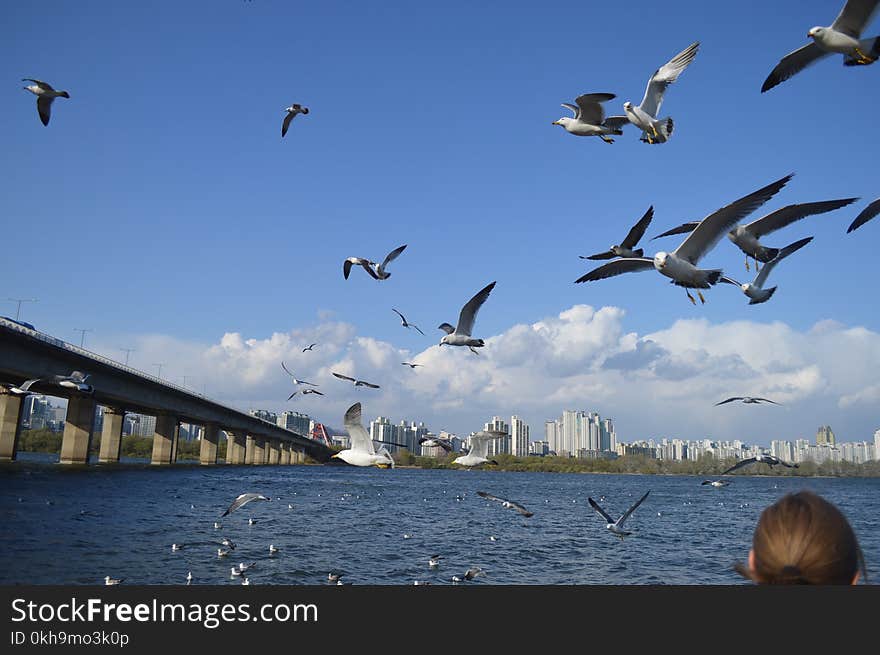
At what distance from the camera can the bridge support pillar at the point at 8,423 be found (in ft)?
155

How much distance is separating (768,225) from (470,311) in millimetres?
6865

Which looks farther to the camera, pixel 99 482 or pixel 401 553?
pixel 99 482

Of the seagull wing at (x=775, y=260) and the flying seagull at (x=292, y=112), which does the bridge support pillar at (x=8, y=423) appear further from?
the seagull wing at (x=775, y=260)

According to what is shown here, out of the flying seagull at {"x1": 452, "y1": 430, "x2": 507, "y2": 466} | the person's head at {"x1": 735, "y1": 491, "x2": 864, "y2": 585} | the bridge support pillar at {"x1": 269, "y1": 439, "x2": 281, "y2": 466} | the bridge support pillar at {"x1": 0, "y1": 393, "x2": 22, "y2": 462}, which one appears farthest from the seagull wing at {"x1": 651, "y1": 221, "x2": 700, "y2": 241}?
the bridge support pillar at {"x1": 269, "y1": 439, "x2": 281, "y2": 466}

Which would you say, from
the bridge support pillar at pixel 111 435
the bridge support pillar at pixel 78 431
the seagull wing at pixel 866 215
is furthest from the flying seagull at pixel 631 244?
the bridge support pillar at pixel 111 435

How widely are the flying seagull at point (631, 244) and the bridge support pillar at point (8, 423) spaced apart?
47.7 m

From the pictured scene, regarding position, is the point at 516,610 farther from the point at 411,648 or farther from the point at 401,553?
the point at 401,553

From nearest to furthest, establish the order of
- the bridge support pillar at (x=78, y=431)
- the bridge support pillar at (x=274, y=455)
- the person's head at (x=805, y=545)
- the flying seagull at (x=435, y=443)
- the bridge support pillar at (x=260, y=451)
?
1. the person's head at (x=805, y=545)
2. the flying seagull at (x=435, y=443)
3. the bridge support pillar at (x=78, y=431)
4. the bridge support pillar at (x=260, y=451)
5. the bridge support pillar at (x=274, y=455)

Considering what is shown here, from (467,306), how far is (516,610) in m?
13.6

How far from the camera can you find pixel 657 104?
1275cm

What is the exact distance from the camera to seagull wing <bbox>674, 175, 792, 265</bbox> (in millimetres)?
10531

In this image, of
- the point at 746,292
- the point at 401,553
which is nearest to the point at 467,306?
the point at 746,292

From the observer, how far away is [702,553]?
78.5ft

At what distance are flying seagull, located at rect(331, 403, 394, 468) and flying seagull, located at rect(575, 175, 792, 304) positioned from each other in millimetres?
5451
